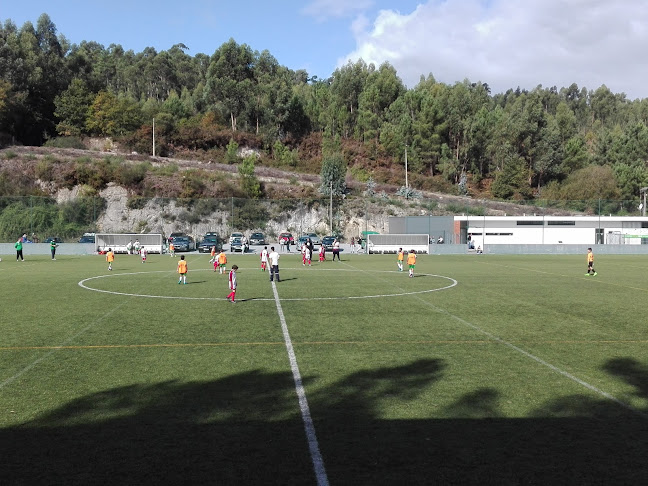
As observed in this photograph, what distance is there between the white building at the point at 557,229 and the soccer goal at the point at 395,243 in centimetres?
1126

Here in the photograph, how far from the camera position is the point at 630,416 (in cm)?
755

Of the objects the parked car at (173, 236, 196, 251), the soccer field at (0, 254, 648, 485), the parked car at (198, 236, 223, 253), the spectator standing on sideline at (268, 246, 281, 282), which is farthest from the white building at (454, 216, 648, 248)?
the soccer field at (0, 254, 648, 485)

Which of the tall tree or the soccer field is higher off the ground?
the tall tree

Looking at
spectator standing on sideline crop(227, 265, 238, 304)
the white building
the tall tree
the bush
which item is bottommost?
spectator standing on sideline crop(227, 265, 238, 304)

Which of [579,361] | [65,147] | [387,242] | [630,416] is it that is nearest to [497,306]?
[579,361]

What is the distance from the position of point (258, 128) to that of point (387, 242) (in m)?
63.5

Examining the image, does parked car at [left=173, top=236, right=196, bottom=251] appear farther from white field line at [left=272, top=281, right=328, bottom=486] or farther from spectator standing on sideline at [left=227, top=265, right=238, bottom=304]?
white field line at [left=272, top=281, right=328, bottom=486]

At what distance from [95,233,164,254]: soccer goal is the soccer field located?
3367 centimetres

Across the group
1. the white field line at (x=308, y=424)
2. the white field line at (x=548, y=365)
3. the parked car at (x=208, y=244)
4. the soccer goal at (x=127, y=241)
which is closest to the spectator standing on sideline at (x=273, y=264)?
the white field line at (x=548, y=365)

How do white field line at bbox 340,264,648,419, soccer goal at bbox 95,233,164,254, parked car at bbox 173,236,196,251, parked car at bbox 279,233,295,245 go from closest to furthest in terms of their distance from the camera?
white field line at bbox 340,264,648,419
soccer goal at bbox 95,233,164,254
parked car at bbox 173,236,196,251
parked car at bbox 279,233,295,245

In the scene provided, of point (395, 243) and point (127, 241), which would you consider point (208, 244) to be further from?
point (395, 243)

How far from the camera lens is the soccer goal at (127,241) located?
50750 millimetres

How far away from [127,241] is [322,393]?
152 feet

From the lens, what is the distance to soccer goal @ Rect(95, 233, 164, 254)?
50.8 metres
